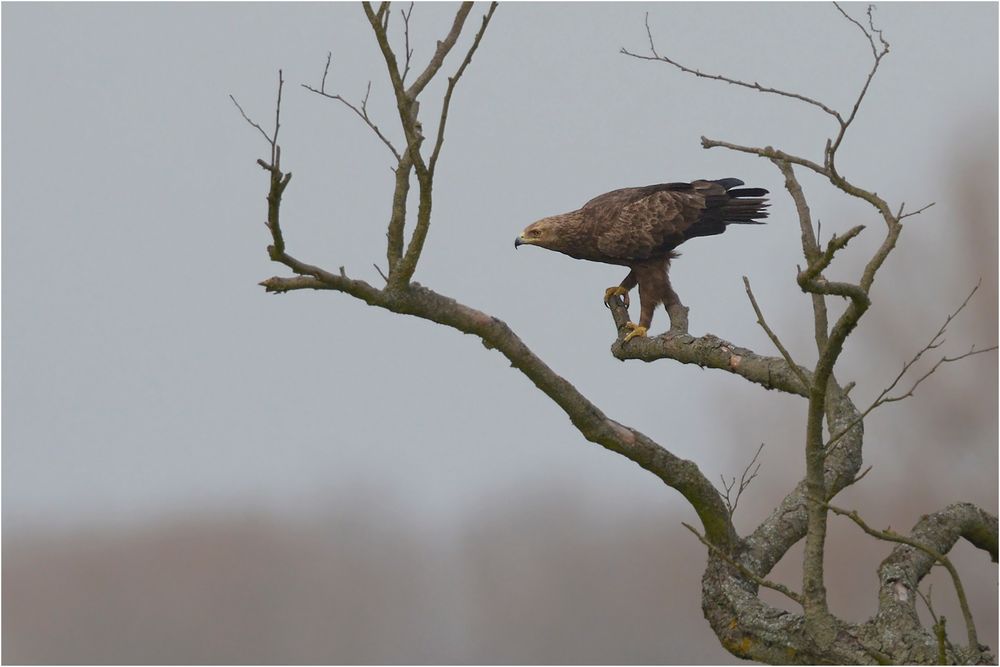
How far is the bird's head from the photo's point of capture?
7.26 meters

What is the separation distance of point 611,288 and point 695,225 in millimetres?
830

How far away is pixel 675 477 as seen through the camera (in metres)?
5.33

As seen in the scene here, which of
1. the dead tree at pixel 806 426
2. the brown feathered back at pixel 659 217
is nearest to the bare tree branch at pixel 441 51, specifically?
the dead tree at pixel 806 426

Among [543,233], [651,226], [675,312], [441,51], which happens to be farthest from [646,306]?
[441,51]

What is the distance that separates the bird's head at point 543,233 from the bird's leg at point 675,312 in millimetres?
877

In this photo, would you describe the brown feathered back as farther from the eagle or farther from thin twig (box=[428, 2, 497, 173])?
thin twig (box=[428, 2, 497, 173])

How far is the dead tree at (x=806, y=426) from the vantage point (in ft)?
13.6

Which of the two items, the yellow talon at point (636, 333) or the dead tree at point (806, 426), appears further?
the yellow talon at point (636, 333)

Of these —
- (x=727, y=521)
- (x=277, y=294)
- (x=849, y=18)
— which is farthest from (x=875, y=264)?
(x=277, y=294)

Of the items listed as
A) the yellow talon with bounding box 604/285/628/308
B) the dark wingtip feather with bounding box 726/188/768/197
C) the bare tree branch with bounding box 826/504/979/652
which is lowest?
the bare tree branch with bounding box 826/504/979/652

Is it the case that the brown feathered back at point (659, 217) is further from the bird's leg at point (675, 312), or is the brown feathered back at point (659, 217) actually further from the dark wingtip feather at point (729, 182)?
the bird's leg at point (675, 312)

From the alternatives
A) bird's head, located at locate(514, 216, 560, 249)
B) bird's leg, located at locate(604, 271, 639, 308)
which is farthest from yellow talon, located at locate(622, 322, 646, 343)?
bird's head, located at locate(514, 216, 560, 249)

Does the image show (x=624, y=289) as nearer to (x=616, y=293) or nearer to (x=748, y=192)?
(x=616, y=293)

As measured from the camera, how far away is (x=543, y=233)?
728 centimetres
